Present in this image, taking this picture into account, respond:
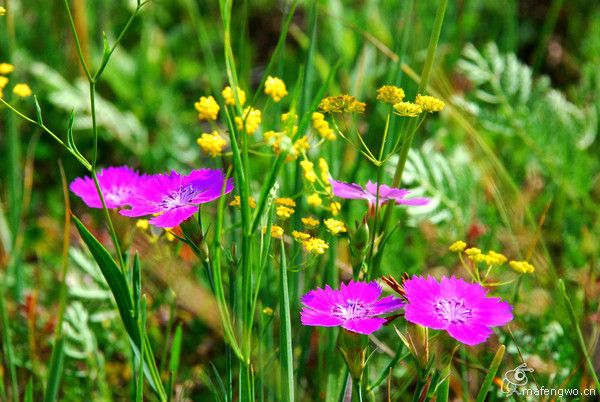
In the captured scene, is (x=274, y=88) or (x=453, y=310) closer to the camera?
(x=453, y=310)

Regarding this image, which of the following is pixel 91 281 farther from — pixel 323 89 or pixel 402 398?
pixel 323 89

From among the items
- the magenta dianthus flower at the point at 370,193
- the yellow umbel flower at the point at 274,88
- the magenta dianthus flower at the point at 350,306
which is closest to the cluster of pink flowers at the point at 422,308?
the magenta dianthus flower at the point at 350,306

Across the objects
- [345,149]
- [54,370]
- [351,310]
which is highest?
[351,310]

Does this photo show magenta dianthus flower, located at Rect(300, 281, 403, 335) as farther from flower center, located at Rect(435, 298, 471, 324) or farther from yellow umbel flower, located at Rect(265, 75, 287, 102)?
yellow umbel flower, located at Rect(265, 75, 287, 102)

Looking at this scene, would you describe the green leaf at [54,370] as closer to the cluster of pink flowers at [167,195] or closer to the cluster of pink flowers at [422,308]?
the cluster of pink flowers at [167,195]

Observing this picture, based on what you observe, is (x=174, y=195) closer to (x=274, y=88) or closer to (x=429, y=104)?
(x=274, y=88)

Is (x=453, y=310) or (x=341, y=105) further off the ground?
(x=341, y=105)

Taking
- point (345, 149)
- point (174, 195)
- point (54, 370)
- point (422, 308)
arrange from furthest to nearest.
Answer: point (345, 149) → point (54, 370) → point (174, 195) → point (422, 308)

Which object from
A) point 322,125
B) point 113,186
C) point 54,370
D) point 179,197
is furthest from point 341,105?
point 54,370
